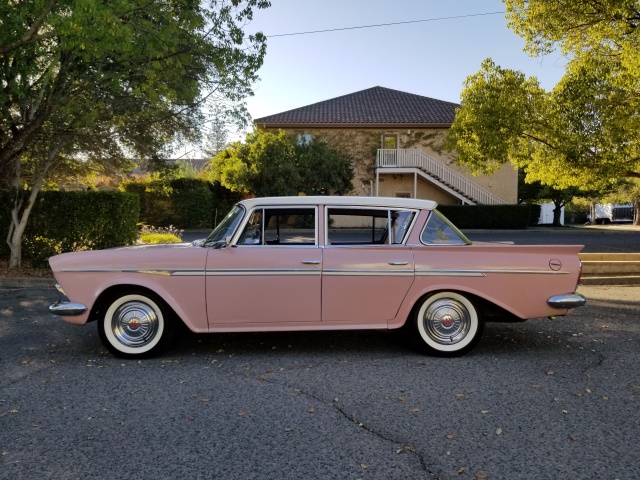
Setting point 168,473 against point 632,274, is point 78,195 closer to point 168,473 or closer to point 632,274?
point 168,473

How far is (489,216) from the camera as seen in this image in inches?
1051

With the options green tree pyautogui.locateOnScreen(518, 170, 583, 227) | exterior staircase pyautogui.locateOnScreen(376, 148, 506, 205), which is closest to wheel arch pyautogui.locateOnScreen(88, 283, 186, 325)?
exterior staircase pyautogui.locateOnScreen(376, 148, 506, 205)

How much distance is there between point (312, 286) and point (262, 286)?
1.60ft

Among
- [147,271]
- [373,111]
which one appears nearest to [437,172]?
[373,111]

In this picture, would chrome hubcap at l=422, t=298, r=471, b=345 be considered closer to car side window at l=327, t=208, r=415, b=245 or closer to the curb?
car side window at l=327, t=208, r=415, b=245

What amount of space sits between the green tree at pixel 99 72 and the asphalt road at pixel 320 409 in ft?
14.2

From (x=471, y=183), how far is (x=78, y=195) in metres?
23.5

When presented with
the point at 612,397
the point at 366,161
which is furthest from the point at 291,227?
the point at 366,161

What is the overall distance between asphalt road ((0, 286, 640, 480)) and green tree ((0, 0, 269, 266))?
14.2 feet

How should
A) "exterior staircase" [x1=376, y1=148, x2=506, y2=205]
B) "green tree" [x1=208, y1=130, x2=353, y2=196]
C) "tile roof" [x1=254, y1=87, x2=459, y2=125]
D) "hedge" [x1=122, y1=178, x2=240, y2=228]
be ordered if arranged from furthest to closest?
"tile roof" [x1=254, y1=87, x2=459, y2=125] → "exterior staircase" [x1=376, y1=148, x2=506, y2=205] → "hedge" [x1=122, y1=178, x2=240, y2=228] → "green tree" [x1=208, y1=130, x2=353, y2=196]

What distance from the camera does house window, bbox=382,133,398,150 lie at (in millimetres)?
30266

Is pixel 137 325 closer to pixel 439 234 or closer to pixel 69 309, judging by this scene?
pixel 69 309

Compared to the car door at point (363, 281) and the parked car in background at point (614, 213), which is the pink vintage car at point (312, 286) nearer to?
the car door at point (363, 281)

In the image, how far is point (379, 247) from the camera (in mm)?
4973
